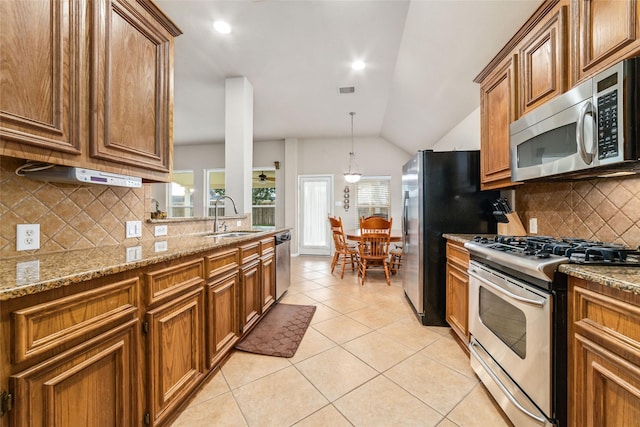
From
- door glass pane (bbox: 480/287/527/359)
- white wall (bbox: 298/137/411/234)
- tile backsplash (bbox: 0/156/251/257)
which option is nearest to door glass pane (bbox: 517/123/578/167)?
door glass pane (bbox: 480/287/527/359)

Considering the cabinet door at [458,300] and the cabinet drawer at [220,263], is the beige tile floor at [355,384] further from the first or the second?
the cabinet drawer at [220,263]

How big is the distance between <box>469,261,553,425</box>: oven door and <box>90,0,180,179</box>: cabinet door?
7.05 ft

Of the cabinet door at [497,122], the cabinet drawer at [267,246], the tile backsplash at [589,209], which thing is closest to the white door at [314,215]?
the cabinet drawer at [267,246]

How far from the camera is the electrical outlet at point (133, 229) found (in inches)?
66.8

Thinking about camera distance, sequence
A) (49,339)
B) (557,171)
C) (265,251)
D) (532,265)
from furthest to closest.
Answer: (265,251) → (557,171) → (532,265) → (49,339)

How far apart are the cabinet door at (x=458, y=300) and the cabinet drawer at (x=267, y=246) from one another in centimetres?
174

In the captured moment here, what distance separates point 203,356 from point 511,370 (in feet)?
5.64

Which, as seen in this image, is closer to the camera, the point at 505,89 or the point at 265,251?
the point at 505,89

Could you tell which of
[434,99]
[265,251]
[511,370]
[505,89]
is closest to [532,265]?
[511,370]

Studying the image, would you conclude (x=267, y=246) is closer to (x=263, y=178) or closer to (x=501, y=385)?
(x=501, y=385)

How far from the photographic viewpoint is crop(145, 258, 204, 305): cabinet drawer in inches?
45.7

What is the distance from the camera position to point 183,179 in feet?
22.5

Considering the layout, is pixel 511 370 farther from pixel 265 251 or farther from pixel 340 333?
pixel 265 251

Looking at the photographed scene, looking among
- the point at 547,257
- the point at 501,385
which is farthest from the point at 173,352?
the point at 547,257
